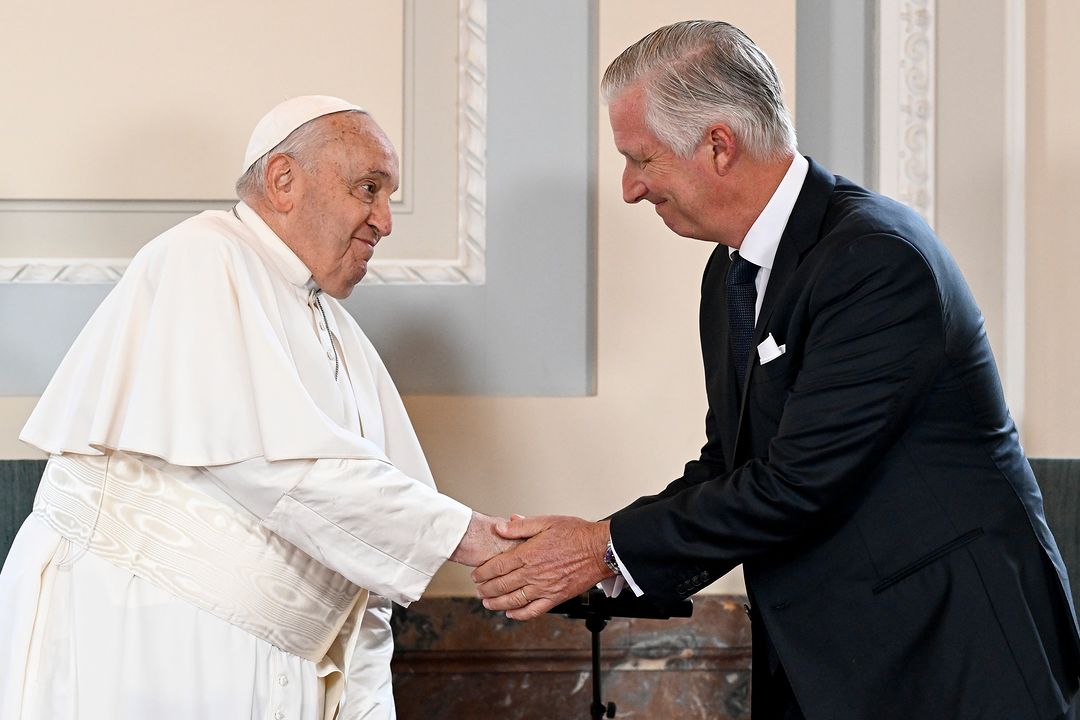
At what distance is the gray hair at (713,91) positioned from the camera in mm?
2236

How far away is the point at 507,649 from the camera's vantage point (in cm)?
331

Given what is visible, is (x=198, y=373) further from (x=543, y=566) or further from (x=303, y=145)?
(x=543, y=566)

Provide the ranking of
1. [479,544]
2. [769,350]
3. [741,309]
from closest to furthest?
[769,350], [741,309], [479,544]

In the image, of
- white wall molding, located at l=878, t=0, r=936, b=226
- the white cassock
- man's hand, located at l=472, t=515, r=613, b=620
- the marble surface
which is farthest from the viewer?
white wall molding, located at l=878, t=0, r=936, b=226

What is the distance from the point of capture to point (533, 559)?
2.51 meters

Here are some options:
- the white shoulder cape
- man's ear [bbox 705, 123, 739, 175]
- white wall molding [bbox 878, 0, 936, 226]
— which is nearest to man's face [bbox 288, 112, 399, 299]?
the white shoulder cape

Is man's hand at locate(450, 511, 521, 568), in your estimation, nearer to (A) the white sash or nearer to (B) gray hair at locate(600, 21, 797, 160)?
Answer: (A) the white sash

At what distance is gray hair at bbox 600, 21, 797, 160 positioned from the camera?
224 centimetres

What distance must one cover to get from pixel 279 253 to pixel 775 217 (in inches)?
44.2

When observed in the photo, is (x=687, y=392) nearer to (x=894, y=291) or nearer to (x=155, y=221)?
(x=894, y=291)

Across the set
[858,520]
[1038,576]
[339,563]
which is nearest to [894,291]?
[858,520]

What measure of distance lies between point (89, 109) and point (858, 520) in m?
2.63

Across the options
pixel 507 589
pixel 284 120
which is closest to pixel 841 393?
pixel 507 589

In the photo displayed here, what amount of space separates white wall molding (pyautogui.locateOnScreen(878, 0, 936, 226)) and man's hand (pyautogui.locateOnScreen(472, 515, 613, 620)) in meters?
1.69
